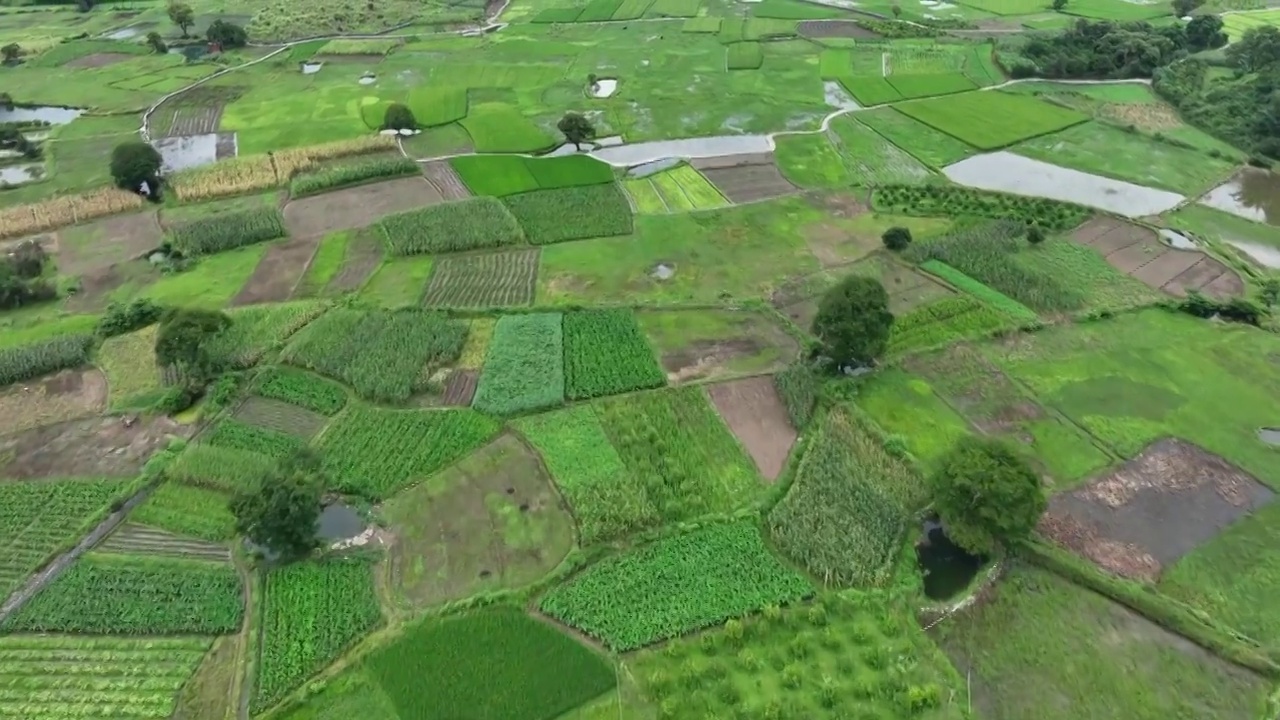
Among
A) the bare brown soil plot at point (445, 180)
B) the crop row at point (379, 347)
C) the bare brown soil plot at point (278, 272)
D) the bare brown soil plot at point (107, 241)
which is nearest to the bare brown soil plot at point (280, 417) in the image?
the crop row at point (379, 347)

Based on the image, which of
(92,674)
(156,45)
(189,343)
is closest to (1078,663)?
(92,674)

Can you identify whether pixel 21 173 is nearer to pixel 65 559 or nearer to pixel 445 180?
pixel 445 180

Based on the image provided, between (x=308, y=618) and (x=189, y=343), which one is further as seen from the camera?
(x=189, y=343)

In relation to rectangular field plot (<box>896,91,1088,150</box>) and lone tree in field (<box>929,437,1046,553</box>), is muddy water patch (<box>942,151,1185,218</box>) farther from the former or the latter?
lone tree in field (<box>929,437,1046,553</box>)

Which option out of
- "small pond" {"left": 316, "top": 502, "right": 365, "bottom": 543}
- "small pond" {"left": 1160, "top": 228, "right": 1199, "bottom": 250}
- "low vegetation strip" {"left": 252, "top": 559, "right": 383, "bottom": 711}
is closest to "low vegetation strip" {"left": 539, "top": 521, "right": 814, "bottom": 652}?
"low vegetation strip" {"left": 252, "top": 559, "right": 383, "bottom": 711}

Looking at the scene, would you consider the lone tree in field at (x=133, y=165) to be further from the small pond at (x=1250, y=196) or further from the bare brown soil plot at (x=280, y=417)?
the small pond at (x=1250, y=196)

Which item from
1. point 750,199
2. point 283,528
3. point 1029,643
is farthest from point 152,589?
point 750,199

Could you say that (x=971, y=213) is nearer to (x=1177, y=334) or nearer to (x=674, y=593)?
(x=1177, y=334)
